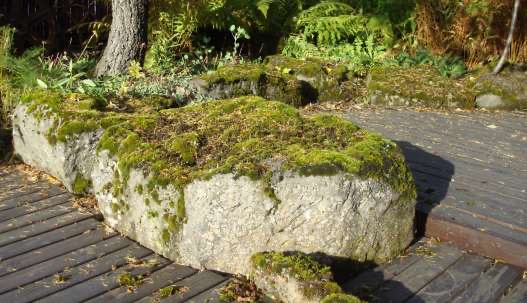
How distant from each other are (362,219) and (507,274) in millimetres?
863

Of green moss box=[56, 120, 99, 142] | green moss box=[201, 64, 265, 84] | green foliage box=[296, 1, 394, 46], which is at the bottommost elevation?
green moss box=[56, 120, 99, 142]

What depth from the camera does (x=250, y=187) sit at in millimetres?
3168

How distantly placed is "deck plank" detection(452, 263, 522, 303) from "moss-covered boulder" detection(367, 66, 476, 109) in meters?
3.86

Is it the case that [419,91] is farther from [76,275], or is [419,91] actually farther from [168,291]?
[76,275]

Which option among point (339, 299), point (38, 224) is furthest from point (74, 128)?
point (339, 299)

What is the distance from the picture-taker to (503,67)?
7.61 metres

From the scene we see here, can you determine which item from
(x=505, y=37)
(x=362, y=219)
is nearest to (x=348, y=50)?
(x=505, y=37)

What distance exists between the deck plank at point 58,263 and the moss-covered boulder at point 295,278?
3.18 feet

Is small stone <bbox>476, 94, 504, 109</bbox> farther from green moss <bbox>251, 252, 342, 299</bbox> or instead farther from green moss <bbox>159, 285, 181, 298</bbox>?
green moss <bbox>159, 285, 181, 298</bbox>

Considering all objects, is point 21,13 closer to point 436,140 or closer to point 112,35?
point 112,35

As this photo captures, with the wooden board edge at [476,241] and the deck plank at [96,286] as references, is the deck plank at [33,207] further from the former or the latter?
the wooden board edge at [476,241]

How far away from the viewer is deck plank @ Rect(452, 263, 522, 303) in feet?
10.1

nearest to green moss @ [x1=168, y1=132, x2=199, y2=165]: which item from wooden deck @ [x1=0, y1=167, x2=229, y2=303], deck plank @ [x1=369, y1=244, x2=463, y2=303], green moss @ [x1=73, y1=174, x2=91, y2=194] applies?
wooden deck @ [x1=0, y1=167, x2=229, y2=303]

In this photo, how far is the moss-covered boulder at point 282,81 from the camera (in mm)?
6344
